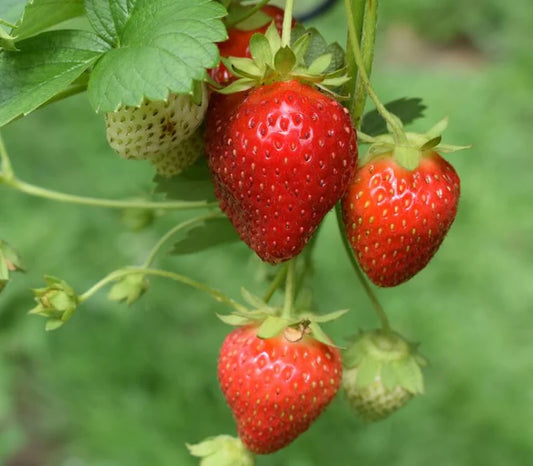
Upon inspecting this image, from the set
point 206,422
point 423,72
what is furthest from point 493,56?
point 206,422

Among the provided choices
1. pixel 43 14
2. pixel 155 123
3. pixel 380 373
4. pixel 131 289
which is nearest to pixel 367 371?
pixel 380 373

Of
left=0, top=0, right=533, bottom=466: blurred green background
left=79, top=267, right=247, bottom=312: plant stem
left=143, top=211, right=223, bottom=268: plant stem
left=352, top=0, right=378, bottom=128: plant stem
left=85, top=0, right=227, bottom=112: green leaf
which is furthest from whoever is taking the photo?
left=0, top=0, right=533, bottom=466: blurred green background

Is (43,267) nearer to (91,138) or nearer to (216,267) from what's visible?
(216,267)

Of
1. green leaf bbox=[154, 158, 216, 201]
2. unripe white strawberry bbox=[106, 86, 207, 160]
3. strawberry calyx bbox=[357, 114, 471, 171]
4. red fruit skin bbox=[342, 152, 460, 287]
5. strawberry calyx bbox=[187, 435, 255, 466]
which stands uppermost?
unripe white strawberry bbox=[106, 86, 207, 160]

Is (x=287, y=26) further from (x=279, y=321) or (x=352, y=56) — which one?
(x=279, y=321)

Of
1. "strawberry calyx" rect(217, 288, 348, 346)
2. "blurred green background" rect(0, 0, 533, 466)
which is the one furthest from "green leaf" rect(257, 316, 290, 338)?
"blurred green background" rect(0, 0, 533, 466)

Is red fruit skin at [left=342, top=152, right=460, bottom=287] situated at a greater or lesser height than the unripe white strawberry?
lesser

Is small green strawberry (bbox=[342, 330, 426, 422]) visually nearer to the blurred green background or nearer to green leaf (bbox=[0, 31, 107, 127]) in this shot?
Answer: green leaf (bbox=[0, 31, 107, 127])

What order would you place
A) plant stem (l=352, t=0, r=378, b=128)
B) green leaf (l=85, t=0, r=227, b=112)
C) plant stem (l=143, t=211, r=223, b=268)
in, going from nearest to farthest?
green leaf (l=85, t=0, r=227, b=112) → plant stem (l=352, t=0, r=378, b=128) → plant stem (l=143, t=211, r=223, b=268)
